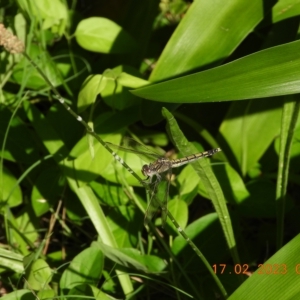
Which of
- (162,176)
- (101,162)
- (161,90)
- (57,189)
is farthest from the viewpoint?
(57,189)

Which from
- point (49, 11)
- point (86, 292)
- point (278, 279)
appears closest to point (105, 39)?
point (49, 11)

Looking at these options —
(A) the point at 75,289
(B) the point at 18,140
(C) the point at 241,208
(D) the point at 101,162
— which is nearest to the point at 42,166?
(B) the point at 18,140

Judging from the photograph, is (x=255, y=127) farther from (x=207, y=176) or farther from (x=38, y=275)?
(x=38, y=275)

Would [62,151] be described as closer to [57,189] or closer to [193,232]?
[57,189]

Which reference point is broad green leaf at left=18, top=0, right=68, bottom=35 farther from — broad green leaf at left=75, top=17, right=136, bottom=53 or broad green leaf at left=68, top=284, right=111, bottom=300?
broad green leaf at left=68, top=284, right=111, bottom=300

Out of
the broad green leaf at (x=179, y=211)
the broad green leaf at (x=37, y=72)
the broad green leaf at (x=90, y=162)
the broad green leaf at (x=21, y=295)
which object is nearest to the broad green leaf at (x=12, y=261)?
the broad green leaf at (x=21, y=295)

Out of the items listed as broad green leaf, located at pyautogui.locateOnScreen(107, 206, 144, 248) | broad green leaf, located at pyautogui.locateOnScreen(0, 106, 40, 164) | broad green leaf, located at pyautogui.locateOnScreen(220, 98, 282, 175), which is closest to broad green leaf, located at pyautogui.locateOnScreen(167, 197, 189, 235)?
broad green leaf, located at pyautogui.locateOnScreen(107, 206, 144, 248)
